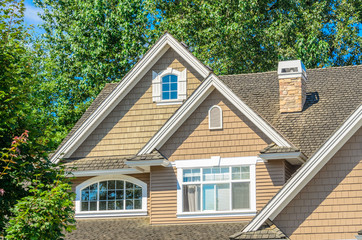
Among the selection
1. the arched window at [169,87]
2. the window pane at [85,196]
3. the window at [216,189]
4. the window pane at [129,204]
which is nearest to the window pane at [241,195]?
the window at [216,189]

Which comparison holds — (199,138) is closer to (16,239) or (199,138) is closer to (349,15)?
(16,239)

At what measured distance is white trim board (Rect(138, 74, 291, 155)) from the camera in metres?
21.6

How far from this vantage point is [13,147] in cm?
1376

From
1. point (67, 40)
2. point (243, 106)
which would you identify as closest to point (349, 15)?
point (67, 40)

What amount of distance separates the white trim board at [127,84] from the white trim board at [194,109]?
1.85m

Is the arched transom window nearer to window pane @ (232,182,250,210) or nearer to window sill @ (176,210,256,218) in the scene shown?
window sill @ (176,210,256,218)

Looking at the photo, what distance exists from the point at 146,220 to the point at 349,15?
70.0 ft

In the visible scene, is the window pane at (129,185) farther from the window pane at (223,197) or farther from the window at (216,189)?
the window pane at (223,197)

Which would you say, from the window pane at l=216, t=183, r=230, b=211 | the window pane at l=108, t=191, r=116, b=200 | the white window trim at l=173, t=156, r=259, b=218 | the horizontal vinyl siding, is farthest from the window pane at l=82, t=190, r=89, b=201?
the window pane at l=216, t=183, r=230, b=211

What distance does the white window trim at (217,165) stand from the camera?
21250mm

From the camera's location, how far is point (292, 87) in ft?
78.0

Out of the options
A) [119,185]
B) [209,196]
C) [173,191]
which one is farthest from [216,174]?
[119,185]

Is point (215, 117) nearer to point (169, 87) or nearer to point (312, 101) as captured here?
point (169, 87)

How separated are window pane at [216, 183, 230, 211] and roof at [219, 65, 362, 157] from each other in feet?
8.59
